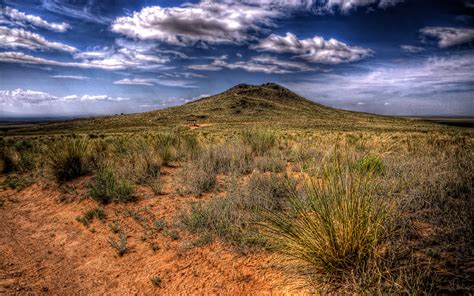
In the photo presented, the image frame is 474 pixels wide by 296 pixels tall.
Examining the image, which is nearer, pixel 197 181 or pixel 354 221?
pixel 354 221

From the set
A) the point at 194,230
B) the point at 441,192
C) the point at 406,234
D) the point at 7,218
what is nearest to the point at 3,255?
the point at 7,218

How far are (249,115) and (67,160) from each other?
68.9 metres

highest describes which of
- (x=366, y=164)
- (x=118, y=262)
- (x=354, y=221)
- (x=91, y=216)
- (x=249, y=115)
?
(x=249, y=115)

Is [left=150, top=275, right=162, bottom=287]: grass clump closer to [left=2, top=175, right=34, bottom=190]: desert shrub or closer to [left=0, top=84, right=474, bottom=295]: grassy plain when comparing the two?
[left=0, top=84, right=474, bottom=295]: grassy plain

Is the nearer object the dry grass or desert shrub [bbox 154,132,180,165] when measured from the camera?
the dry grass

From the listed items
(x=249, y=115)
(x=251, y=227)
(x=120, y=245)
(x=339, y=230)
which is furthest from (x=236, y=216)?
(x=249, y=115)

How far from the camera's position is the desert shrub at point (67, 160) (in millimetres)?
7250

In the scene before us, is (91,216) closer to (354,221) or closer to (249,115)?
(354,221)

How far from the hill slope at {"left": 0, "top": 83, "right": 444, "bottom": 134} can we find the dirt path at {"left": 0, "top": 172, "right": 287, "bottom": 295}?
53.6m

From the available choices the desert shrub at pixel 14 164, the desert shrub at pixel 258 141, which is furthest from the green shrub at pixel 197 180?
the desert shrub at pixel 14 164

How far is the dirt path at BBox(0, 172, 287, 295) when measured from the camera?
3000 mm

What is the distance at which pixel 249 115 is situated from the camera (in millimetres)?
75062

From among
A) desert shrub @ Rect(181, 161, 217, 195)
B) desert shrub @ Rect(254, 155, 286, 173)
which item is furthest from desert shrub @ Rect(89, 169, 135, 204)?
desert shrub @ Rect(254, 155, 286, 173)

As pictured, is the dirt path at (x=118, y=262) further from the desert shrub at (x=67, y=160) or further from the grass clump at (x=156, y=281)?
the desert shrub at (x=67, y=160)
